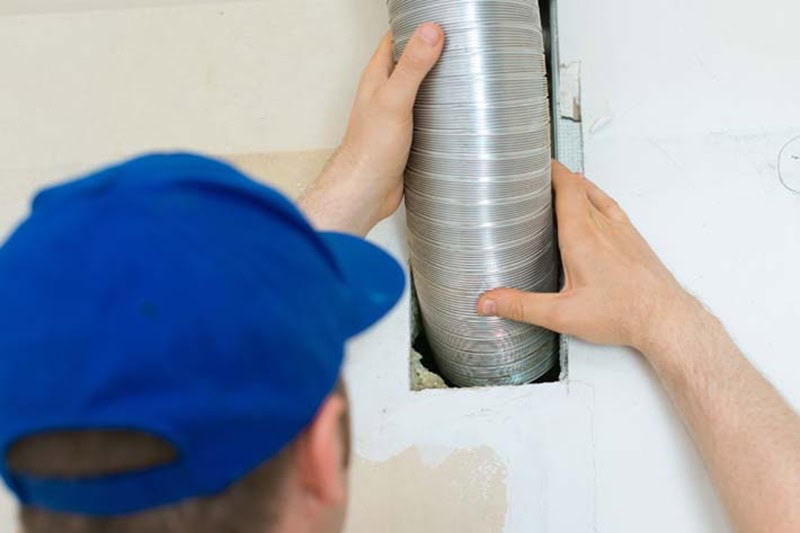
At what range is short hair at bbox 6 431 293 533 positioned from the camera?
20.7 inches

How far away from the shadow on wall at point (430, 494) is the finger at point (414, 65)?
1.73ft

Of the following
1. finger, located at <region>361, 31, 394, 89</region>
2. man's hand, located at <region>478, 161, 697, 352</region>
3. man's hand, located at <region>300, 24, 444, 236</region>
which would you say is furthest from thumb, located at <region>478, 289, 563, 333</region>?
finger, located at <region>361, 31, 394, 89</region>

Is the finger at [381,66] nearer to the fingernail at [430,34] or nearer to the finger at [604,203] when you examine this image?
the fingernail at [430,34]

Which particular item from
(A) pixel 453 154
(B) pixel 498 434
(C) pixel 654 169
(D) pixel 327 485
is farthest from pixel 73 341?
(C) pixel 654 169

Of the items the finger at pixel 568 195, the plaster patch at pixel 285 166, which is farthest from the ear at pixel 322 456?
the plaster patch at pixel 285 166

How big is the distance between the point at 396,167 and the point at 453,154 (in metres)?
0.10

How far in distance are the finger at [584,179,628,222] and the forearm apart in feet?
0.56

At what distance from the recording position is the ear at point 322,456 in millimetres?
599

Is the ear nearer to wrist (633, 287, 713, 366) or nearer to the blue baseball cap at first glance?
the blue baseball cap

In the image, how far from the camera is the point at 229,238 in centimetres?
56

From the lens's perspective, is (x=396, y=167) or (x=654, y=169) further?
(x=654, y=169)

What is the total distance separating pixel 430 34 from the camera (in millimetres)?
1099

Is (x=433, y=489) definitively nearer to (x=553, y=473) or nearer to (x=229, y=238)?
(x=553, y=473)

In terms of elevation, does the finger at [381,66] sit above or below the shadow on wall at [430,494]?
above
